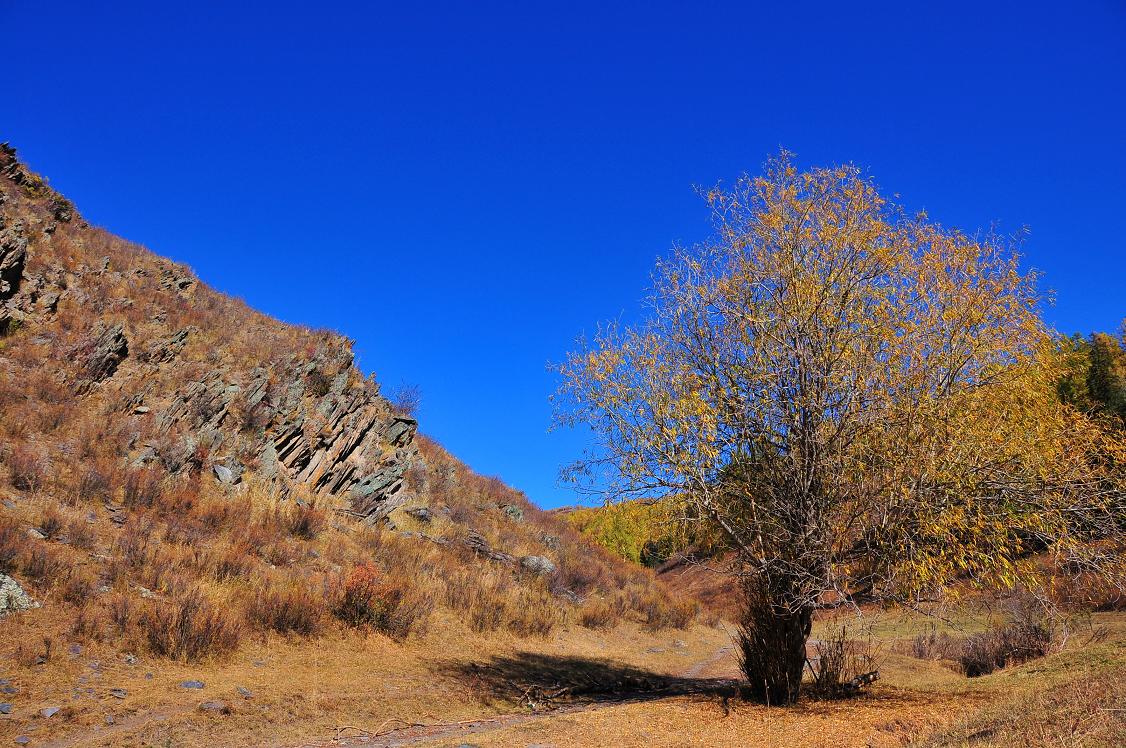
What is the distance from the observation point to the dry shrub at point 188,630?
9266 mm

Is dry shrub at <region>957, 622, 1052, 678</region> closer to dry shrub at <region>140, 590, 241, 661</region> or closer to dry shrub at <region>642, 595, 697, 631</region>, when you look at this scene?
dry shrub at <region>642, 595, 697, 631</region>

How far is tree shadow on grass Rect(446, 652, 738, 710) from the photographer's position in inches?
442

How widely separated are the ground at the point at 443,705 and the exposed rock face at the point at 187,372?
25.9 ft

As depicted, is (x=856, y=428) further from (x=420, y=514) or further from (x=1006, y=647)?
(x=420, y=514)

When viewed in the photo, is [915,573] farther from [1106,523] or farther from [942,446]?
[1106,523]

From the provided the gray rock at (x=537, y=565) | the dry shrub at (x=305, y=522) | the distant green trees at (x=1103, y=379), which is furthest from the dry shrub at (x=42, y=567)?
the distant green trees at (x=1103, y=379)

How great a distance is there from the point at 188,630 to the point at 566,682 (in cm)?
748

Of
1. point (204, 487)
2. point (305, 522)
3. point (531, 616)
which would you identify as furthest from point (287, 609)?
point (531, 616)

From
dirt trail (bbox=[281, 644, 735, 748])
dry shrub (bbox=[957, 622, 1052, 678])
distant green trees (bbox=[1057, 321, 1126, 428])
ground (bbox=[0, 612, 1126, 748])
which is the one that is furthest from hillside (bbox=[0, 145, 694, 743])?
distant green trees (bbox=[1057, 321, 1126, 428])

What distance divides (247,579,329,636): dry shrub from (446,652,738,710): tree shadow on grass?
2930 mm

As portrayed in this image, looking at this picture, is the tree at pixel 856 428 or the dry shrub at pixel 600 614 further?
the dry shrub at pixel 600 614

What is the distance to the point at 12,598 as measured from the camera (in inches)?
348

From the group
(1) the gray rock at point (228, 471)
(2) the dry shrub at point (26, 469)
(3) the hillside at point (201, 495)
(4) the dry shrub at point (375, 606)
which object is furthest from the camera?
(1) the gray rock at point (228, 471)

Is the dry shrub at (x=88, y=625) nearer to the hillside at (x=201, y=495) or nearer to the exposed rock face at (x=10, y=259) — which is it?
the hillside at (x=201, y=495)
